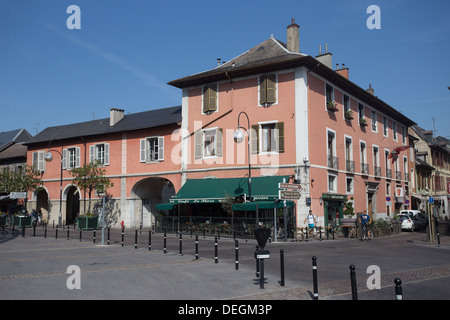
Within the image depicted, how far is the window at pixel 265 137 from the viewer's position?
2669 cm

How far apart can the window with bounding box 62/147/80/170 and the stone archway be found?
23.2ft

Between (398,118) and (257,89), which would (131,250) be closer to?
(257,89)

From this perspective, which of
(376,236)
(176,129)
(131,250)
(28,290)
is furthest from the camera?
(176,129)

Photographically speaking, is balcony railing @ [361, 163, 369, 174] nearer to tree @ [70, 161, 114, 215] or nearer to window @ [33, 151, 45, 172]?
tree @ [70, 161, 114, 215]

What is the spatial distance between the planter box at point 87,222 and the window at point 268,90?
51.3 ft

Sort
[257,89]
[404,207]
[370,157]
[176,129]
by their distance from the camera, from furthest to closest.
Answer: [404,207]
[370,157]
[176,129]
[257,89]

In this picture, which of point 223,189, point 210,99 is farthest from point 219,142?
point 223,189

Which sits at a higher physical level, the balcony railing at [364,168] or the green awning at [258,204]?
the balcony railing at [364,168]

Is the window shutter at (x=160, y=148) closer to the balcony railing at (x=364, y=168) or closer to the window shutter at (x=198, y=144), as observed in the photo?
the window shutter at (x=198, y=144)

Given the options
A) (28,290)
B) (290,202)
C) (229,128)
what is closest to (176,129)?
(229,128)

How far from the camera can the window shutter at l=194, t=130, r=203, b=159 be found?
29641 mm

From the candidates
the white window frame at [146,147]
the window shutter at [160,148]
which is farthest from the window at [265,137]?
the white window frame at [146,147]

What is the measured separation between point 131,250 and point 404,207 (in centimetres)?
3191

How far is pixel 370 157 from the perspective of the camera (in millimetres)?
34938
